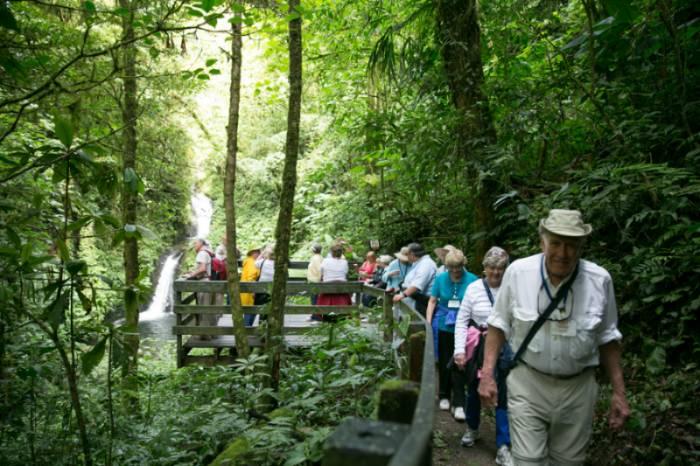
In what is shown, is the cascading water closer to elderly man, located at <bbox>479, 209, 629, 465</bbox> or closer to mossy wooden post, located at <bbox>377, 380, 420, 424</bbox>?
elderly man, located at <bbox>479, 209, 629, 465</bbox>

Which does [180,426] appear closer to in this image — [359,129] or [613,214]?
[613,214]

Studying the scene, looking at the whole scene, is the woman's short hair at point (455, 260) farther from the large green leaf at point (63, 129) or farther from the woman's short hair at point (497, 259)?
the large green leaf at point (63, 129)

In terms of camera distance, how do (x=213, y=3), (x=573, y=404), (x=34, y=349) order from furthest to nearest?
(x=34, y=349) < (x=213, y=3) < (x=573, y=404)

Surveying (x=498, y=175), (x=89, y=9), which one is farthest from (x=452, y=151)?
(x=89, y=9)

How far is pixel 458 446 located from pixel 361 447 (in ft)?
14.6

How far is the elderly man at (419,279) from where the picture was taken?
7.44m

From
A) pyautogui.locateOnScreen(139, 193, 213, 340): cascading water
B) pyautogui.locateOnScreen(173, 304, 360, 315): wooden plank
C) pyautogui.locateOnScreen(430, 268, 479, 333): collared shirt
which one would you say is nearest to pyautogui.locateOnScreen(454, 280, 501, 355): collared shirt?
pyautogui.locateOnScreen(430, 268, 479, 333): collared shirt

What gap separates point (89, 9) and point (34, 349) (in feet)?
11.0

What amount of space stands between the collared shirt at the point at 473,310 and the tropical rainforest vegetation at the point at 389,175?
2.64 feet

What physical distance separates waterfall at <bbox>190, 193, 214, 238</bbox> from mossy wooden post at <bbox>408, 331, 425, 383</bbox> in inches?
1115

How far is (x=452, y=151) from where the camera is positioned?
8.44 meters

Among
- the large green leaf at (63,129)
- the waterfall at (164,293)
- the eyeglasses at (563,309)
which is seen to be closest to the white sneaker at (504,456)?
the eyeglasses at (563,309)

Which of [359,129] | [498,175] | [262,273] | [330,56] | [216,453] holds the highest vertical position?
[330,56]

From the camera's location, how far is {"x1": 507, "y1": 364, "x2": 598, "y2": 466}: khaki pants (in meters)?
3.05
